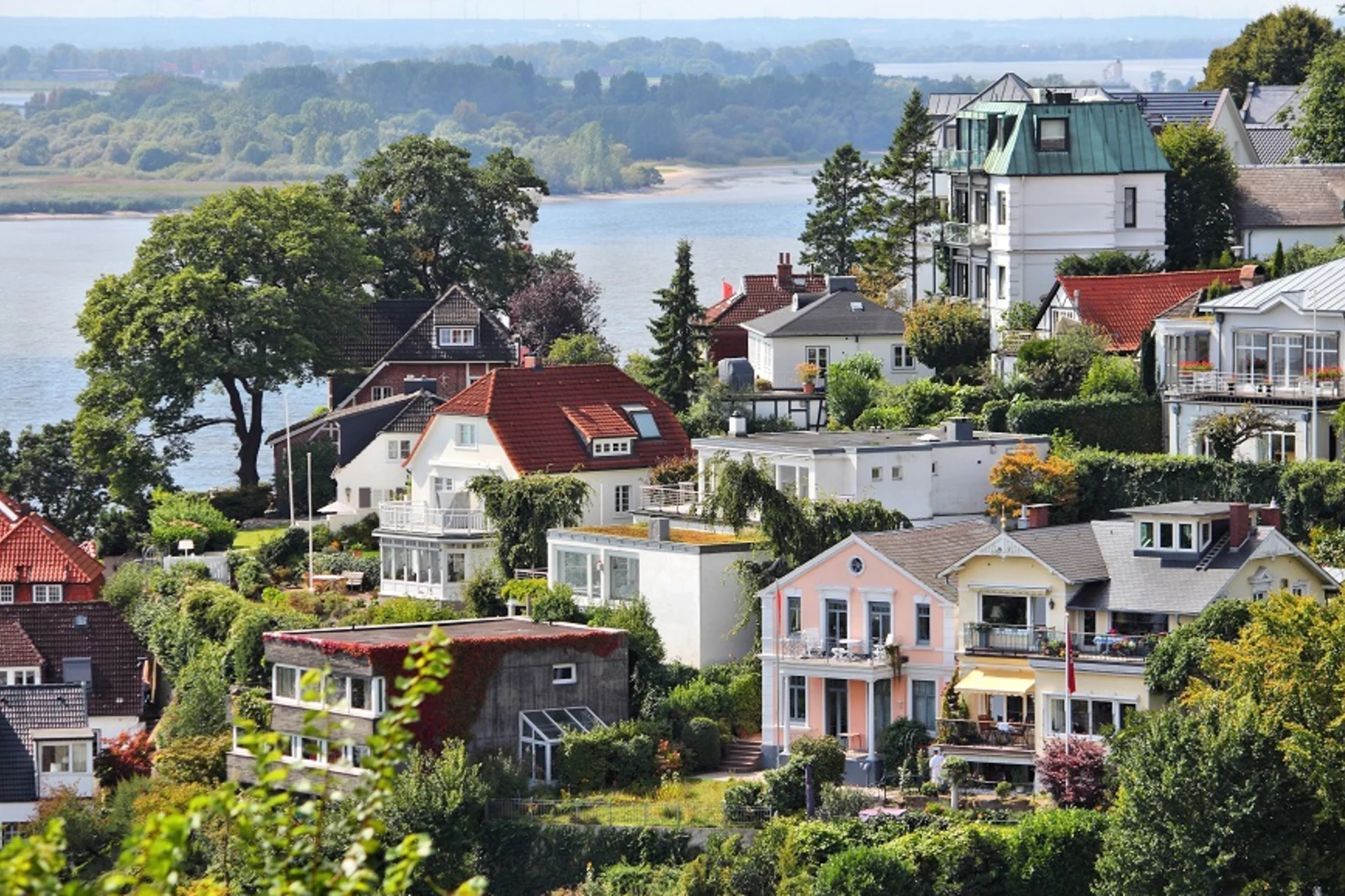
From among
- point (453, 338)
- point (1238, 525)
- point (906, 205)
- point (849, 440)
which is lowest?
point (1238, 525)

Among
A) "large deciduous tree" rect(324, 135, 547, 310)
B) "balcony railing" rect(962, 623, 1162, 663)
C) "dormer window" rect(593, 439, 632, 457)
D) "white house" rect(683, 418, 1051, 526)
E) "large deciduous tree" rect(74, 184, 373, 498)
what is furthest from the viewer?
"large deciduous tree" rect(324, 135, 547, 310)

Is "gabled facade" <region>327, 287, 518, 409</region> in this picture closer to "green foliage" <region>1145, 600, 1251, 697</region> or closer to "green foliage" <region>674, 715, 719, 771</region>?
"green foliage" <region>674, 715, 719, 771</region>

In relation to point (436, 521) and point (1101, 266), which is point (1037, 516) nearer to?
point (436, 521)

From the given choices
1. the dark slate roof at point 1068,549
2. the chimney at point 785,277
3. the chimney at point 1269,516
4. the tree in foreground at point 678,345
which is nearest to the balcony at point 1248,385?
the chimney at point 1269,516

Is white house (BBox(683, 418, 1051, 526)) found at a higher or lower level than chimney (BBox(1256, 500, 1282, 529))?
higher

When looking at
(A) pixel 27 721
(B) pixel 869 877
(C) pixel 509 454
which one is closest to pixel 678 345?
(C) pixel 509 454

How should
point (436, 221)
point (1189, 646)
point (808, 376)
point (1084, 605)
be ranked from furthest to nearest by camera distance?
1. point (436, 221)
2. point (808, 376)
3. point (1084, 605)
4. point (1189, 646)

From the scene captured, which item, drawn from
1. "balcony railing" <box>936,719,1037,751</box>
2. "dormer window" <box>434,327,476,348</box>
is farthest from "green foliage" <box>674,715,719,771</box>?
"dormer window" <box>434,327,476,348</box>
